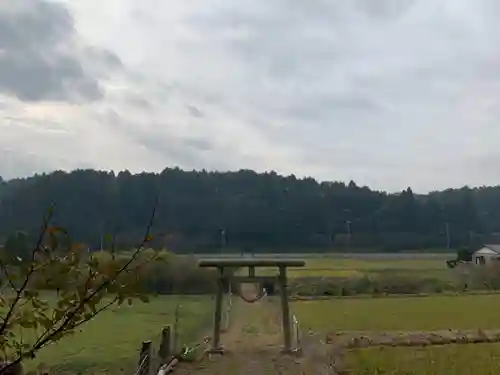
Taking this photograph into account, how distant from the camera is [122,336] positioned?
50.8ft

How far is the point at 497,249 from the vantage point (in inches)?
1812

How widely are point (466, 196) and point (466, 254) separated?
25347 millimetres

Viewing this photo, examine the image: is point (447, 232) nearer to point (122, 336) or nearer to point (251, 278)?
point (122, 336)

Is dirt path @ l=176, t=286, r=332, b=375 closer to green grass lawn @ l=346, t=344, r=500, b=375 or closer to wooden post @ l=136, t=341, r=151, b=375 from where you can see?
green grass lawn @ l=346, t=344, r=500, b=375

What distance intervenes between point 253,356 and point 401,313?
10.9 metres

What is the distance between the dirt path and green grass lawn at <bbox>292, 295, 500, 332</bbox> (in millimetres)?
1587

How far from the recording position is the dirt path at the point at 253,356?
905 centimetres

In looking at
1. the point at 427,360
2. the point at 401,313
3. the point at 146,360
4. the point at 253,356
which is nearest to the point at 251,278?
the point at 253,356

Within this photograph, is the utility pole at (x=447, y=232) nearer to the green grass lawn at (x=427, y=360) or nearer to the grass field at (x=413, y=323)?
the grass field at (x=413, y=323)

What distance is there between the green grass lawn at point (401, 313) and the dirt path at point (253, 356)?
1.59 m

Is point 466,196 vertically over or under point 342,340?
over

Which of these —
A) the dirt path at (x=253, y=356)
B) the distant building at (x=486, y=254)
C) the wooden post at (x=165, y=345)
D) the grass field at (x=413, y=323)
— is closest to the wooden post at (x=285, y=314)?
the dirt path at (x=253, y=356)

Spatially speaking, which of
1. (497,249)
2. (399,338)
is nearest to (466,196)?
(497,249)

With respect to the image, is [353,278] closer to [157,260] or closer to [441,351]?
[441,351]
